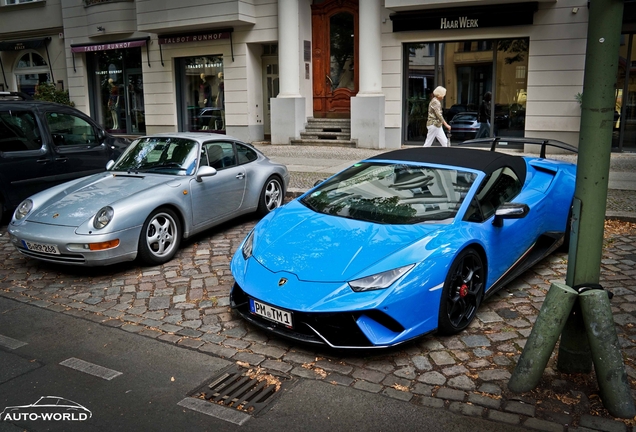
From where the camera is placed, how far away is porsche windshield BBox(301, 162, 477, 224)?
496cm

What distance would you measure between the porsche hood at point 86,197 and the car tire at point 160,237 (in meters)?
0.37

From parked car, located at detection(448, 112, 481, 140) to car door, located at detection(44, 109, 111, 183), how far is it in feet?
33.6

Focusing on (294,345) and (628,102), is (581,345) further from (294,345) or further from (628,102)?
(628,102)

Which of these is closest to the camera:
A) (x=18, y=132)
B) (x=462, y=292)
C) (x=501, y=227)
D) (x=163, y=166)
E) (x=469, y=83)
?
(x=462, y=292)

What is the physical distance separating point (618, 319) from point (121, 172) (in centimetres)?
569

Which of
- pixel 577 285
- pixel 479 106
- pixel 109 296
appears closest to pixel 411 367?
pixel 577 285

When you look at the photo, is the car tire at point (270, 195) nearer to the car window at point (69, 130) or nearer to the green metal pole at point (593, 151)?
the car window at point (69, 130)

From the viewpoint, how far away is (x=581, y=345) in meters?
3.90

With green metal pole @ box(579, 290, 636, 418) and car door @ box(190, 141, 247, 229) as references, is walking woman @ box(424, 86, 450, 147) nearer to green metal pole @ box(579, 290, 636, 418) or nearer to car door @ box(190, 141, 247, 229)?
car door @ box(190, 141, 247, 229)

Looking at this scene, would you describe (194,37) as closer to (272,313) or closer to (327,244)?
(327,244)

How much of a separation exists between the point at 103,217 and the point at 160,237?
75 centimetres

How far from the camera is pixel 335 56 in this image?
1875cm

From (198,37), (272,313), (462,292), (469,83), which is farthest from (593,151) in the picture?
(198,37)

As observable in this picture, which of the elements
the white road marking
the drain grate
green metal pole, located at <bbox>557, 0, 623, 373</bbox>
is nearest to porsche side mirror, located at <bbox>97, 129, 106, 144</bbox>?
the white road marking
